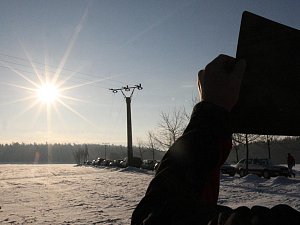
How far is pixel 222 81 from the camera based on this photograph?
83 cm

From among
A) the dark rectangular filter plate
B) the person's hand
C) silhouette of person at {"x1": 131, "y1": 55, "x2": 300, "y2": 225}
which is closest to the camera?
silhouette of person at {"x1": 131, "y1": 55, "x2": 300, "y2": 225}

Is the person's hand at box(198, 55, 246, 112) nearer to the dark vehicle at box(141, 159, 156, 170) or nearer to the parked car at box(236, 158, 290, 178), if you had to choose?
the parked car at box(236, 158, 290, 178)

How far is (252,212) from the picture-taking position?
0.57 meters

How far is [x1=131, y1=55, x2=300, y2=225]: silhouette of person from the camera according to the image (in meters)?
0.66

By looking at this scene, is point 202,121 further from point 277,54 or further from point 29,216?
point 29,216

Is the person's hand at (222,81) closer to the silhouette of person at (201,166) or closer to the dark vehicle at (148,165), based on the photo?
the silhouette of person at (201,166)

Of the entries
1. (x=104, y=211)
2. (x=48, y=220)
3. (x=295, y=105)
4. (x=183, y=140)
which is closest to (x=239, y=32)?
(x=295, y=105)

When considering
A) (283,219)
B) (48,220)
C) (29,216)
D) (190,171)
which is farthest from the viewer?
(29,216)

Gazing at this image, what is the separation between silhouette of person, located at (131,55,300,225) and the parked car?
84.9 feet

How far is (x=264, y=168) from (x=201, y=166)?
2639 cm

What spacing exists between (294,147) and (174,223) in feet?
293

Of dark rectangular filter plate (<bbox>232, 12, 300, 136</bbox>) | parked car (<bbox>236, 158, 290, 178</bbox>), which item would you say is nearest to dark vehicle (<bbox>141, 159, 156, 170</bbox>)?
parked car (<bbox>236, 158, 290, 178</bbox>)

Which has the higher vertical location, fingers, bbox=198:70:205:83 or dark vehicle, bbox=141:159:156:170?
fingers, bbox=198:70:205:83

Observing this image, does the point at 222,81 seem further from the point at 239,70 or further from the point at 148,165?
the point at 148,165
